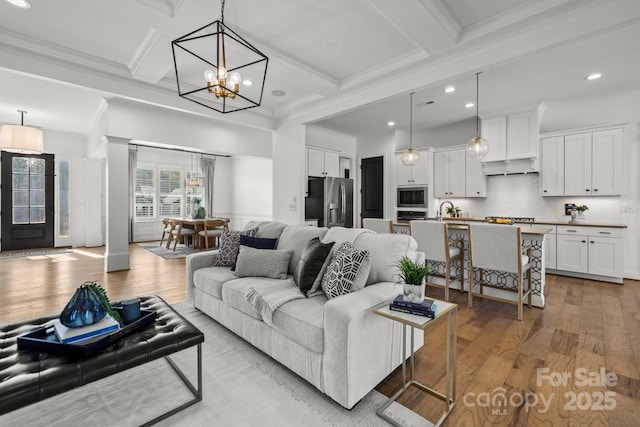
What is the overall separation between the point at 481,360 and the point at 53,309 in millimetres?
4246

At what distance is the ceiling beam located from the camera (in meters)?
2.46

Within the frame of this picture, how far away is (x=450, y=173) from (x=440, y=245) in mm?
2933

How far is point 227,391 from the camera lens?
6.15 feet

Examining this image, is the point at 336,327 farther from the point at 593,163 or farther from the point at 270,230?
the point at 593,163

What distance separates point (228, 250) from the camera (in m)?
3.17

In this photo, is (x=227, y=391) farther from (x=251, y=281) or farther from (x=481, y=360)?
(x=481, y=360)

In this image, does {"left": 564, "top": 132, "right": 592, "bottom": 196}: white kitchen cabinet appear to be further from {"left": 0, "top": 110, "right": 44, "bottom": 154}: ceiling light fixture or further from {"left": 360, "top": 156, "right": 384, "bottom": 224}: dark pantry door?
{"left": 0, "top": 110, "right": 44, "bottom": 154}: ceiling light fixture

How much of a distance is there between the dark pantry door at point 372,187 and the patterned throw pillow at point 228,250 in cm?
438

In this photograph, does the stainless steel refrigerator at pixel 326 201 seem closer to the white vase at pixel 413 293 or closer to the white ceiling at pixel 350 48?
the white ceiling at pixel 350 48

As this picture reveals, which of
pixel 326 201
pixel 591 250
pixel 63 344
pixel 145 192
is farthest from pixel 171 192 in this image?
pixel 591 250

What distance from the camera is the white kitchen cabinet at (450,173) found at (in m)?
5.97

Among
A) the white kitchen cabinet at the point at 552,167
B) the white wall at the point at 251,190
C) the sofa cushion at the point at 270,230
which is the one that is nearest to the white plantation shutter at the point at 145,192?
the white wall at the point at 251,190

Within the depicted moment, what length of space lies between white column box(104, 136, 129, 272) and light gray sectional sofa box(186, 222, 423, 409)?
10.8 feet

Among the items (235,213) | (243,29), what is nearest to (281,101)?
(243,29)
